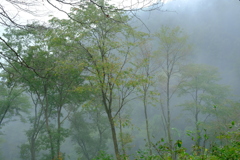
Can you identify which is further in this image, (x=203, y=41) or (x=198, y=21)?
(x=198, y=21)

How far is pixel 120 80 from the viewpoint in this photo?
7.20m

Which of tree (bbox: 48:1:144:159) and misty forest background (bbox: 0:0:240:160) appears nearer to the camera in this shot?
misty forest background (bbox: 0:0:240:160)

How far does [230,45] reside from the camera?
2956 cm

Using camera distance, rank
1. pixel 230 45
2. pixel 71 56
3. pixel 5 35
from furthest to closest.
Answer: pixel 230 45
pixel 5 35
pixel 71 56

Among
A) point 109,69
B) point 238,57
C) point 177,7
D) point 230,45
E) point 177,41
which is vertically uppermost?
point 177,7

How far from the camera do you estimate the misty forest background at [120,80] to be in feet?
14.7

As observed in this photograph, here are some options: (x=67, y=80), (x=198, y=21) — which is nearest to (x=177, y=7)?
(x=198, y=21)

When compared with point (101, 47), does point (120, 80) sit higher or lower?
lower

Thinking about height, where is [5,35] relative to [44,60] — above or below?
above

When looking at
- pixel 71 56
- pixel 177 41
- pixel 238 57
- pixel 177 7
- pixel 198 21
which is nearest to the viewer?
pixel 71 56

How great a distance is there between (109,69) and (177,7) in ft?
107

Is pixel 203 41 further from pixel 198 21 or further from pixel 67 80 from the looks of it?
pixel 67 80

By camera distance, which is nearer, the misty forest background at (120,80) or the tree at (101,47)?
the misty forest background at (120,80)

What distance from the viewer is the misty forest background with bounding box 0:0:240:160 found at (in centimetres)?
447
